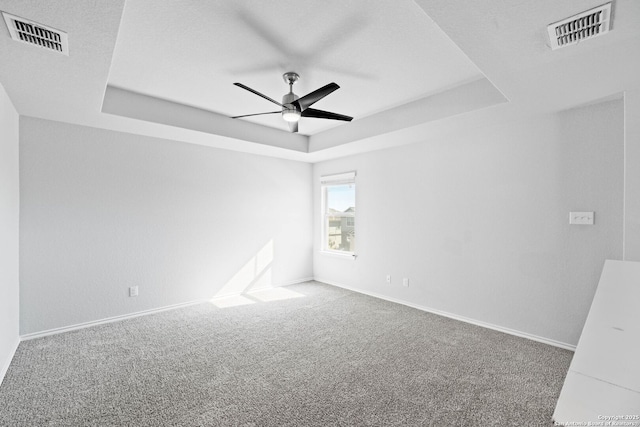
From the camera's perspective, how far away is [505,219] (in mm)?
3395

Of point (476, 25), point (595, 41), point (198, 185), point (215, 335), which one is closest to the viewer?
point (476, 25)

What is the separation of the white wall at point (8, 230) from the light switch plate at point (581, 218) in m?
5.06

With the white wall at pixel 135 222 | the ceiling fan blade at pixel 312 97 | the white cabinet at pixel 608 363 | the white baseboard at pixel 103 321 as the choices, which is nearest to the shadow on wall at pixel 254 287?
the white wall at pixel 135 222

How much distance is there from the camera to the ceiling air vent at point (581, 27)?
5.12 feet

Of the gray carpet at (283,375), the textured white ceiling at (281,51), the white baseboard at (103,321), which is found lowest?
the gray carpet at (283,375)

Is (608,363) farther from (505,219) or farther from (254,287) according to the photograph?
(254,287)

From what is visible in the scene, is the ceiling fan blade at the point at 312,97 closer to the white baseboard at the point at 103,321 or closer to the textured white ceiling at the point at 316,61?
the textured white ceiling at the point at 316,61

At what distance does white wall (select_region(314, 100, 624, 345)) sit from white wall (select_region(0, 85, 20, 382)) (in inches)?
164

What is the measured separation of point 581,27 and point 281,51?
6.49 feet

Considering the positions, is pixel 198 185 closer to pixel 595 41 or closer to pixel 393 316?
pixel 393 316

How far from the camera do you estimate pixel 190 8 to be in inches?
76.7

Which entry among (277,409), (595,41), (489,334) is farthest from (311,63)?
(489,334)

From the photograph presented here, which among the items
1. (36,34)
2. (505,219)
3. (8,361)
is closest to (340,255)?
(505,219)

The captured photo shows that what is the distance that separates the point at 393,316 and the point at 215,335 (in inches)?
84.6
